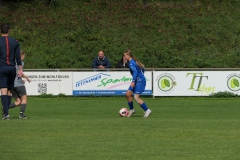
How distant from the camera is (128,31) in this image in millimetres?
43031

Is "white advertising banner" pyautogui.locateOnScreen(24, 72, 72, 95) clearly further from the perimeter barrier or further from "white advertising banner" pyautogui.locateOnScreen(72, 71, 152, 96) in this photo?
"white advertising banner" pyautogui.locateOnScreen(72, 71, 152, 96)

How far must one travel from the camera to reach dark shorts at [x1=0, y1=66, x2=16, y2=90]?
1517 centimetres

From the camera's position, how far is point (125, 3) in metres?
47.4

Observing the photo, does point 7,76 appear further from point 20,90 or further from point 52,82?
point 52,82

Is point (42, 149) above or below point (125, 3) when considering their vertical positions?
below

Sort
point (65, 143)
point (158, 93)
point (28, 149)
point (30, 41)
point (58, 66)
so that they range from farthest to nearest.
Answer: point (30, 41)
point (58, 66)
point (158, 93)
point (65, 143)
point (28, 149)

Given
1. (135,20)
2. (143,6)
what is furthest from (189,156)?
(143,6)

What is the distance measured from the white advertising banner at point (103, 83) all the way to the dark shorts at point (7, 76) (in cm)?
1461

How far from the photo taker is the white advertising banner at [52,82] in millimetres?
30328

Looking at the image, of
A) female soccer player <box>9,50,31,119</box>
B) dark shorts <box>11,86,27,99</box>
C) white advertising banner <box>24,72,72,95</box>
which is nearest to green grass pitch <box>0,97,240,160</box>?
female soccer player <box>9,50,31,119</box>

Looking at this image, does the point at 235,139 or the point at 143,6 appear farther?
the point at 143,6

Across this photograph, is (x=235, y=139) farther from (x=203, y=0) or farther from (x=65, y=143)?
(x=203, y=0)

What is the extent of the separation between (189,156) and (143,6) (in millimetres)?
38140

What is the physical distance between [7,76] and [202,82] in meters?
15.8
